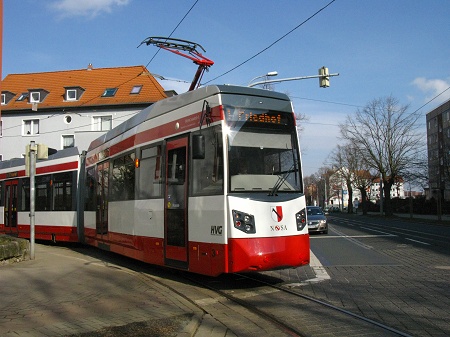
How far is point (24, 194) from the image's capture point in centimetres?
1831

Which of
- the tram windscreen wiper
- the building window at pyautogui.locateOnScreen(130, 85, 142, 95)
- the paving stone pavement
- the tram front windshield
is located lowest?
the paving stone pavement

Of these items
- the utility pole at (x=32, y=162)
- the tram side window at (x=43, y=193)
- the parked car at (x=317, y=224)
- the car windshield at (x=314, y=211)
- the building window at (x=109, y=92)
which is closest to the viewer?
the utility pole at (x=32, y=162)

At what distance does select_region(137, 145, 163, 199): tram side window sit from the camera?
9.23 metres

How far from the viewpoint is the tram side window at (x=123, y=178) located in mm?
Result: 10461

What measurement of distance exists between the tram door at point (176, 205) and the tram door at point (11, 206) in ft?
40.4

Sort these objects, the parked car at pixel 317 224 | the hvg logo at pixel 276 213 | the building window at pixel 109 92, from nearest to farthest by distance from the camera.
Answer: the hvg logo at pixel 276 213 → the parked car at pixel 317 224 → the building window at pixel 109 92

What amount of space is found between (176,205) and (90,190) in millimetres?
6191

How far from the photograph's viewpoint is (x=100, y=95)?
44.1 meters

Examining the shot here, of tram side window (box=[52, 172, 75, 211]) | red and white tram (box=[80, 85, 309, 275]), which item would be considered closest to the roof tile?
tram side window (box=[52, 172, 75, 211])

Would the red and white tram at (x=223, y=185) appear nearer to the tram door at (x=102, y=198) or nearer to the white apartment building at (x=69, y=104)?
the tram door at (x=102, y=198)

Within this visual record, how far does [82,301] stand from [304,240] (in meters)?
3.80

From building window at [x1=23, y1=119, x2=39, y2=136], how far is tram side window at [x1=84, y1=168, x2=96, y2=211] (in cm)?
3372

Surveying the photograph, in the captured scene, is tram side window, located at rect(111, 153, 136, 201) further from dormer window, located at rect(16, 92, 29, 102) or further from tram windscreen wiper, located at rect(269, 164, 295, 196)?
dormer window, located at rect(16, 92, 29, 102)

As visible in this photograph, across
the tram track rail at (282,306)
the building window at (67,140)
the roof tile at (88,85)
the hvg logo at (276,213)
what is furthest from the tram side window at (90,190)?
the building window at (67,140)
